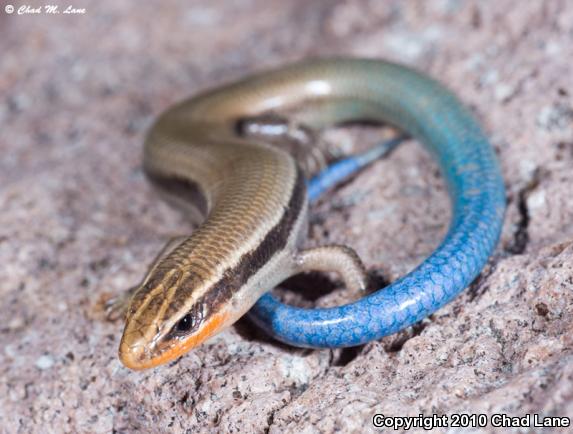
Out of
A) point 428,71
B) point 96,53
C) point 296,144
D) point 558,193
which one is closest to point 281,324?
point 558,193

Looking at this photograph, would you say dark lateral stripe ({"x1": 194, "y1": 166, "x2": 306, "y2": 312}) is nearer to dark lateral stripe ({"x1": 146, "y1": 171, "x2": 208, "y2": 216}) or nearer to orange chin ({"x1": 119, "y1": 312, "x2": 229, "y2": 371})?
orange chin ({"x1": 119, "y1": 312, "x2": 229, "y2": 371})

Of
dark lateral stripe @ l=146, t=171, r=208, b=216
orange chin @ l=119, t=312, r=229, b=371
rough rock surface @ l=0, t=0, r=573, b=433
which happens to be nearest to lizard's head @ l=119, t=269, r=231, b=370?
orange chin @ l=119, t=312, r=229, b=371

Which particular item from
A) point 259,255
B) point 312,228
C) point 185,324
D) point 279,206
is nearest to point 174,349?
point 185,324

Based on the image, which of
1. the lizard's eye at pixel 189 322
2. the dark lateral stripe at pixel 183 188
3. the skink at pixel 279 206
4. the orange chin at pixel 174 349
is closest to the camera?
the orange chin at pixel 174 349

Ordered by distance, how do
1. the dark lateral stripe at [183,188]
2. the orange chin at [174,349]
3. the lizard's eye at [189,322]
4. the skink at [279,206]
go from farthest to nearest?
the dark lateral stripe at [183,188] → the skink at [279,206] → the lizard's eye at [189,322] → the orange chin at [174,349]

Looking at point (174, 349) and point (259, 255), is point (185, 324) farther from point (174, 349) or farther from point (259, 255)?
point (259, 255)

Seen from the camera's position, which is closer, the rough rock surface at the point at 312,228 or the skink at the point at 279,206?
the rough rock surface at the point at 312,228

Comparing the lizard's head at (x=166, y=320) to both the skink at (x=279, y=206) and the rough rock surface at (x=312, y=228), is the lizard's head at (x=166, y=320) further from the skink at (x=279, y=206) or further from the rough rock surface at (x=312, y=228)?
the rough rock surface at (x=312, y=228)

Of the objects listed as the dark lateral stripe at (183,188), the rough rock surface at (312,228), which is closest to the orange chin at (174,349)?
the rough rock surface at (312,228)
